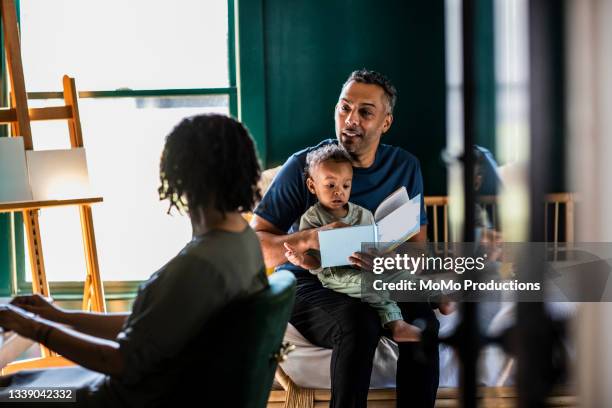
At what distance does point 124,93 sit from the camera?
10.9 ft

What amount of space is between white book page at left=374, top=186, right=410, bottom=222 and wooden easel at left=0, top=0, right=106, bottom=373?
1162 millimetres

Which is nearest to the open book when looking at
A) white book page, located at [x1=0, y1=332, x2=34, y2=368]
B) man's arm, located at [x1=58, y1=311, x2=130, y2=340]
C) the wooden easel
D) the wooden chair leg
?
the wooden chair leg

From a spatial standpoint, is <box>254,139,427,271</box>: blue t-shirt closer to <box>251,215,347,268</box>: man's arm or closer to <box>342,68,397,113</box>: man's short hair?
<box>251,215,347,268</box>: man's arm

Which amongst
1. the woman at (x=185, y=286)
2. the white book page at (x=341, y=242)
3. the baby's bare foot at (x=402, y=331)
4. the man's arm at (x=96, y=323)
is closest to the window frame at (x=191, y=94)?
the white book page at (x=341, y=242)

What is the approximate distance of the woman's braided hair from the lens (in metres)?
1.38

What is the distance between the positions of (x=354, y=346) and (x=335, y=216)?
45cm

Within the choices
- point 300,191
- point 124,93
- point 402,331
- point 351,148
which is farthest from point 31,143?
point 402,331

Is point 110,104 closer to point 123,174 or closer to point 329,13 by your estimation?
point 123,174

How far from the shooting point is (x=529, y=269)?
59 centimetres

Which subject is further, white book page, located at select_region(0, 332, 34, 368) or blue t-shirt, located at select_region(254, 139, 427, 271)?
blue t-shirt, located at select_region(254, 139, 427, 271)

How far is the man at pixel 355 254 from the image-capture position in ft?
7.12

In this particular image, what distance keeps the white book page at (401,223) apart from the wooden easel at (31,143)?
1.19 meters

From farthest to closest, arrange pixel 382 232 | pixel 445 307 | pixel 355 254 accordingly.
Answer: pixel 382 232, pixel 355 254, pixel 445 307

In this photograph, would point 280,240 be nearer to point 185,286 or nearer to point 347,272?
point 347,272
